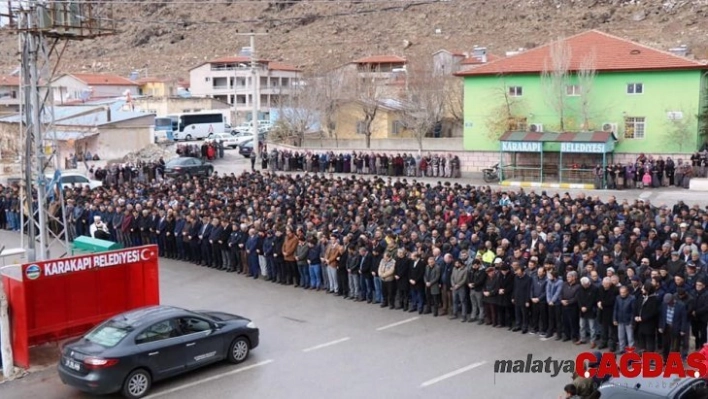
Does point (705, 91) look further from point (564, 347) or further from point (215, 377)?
point (215, 377)

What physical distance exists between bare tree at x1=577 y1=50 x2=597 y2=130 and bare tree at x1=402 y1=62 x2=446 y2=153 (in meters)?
11.8

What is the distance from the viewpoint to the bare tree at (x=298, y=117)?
177 ft

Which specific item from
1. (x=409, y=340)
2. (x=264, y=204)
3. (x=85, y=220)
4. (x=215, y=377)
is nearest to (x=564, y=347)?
(x=409, y=340)

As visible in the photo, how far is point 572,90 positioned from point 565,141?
5.30 metres

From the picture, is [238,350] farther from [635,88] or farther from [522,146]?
[635,88]

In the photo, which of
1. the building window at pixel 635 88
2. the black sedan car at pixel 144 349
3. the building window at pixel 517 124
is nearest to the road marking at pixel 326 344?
the black sedan car at pixel 144 349

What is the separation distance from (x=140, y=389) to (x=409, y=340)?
5.12 metres

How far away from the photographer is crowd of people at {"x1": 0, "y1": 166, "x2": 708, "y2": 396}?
45.0 ft

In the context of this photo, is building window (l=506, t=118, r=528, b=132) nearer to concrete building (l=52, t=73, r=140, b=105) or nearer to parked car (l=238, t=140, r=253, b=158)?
parked car (l=238, t=140, r=253, b=158)

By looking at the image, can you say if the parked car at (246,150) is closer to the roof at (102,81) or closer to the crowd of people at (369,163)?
the crowd of people at (369,163)

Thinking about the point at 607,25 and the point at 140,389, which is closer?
the point at 140,389

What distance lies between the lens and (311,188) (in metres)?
27.1

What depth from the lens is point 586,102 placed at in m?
38.6

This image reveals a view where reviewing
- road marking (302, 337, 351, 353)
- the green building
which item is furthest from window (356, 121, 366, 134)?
road marking (302, 337, 351, 353)
